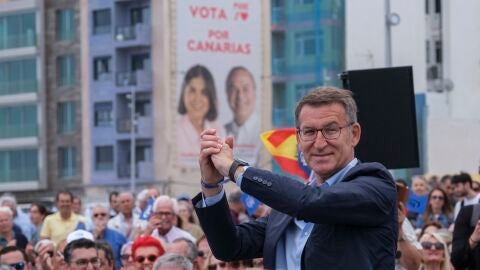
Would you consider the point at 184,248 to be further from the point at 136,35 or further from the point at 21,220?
the point at 136,35

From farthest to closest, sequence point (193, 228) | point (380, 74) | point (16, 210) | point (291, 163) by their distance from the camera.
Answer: point (16, 210), point (193, 228), point (291, 163), point (380, 74)

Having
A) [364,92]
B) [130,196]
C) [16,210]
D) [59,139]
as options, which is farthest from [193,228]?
[59,139]

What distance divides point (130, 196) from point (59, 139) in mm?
40874

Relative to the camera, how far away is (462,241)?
8.65 m

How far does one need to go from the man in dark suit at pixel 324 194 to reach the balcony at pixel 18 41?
5159 cm

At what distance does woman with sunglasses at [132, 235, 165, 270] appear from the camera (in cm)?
1014

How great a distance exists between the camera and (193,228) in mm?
13977

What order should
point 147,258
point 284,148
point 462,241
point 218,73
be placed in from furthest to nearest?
point 218,73
point 284,148
point 147,258
point 462,241

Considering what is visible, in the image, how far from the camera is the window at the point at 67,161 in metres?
54.7

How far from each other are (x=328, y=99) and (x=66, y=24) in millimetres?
51543

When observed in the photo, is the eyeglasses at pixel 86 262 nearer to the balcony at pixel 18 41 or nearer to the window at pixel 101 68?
the window at pixel 101 68

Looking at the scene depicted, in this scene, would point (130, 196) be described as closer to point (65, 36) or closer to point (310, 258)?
point (310, 258)

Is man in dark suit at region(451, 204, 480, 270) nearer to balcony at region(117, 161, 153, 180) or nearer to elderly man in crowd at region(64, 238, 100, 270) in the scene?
elderly man in crowd at region(64, 238, 100, 270)

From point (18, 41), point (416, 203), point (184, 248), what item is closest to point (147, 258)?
point (184, 248)
